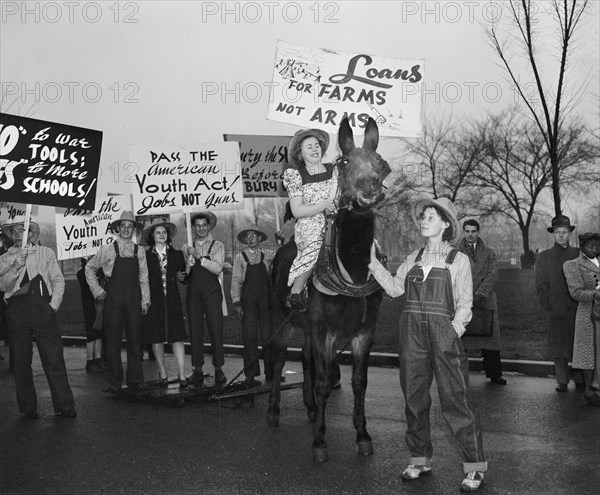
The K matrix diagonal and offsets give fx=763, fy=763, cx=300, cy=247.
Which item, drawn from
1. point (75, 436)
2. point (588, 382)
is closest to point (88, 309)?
point (75, 436)

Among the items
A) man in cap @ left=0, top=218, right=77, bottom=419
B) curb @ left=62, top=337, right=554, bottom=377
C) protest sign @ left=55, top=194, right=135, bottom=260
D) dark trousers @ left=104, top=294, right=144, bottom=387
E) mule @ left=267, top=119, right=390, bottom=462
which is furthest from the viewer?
protest sign @ left=55, top=194, right=135, bottom=260

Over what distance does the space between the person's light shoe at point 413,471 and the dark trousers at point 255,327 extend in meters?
4.64

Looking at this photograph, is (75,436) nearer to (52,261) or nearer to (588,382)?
(52,261)

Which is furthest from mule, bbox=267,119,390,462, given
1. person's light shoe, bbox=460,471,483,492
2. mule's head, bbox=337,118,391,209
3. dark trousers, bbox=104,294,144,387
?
dark trousers, bbox=104,294,144,387

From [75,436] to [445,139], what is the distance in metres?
30.8

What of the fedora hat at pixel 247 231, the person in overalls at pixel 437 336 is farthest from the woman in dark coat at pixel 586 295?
the fedora hat at pixel 247 231

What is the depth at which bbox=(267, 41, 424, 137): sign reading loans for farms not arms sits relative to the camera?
8719mm

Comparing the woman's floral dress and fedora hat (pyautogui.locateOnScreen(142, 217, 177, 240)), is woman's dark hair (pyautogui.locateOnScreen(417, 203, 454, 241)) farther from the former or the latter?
fedora hat (pyautogui.locateOnScreen(142, 217, 177, 240))

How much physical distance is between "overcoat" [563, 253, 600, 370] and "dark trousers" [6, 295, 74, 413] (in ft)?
19.0

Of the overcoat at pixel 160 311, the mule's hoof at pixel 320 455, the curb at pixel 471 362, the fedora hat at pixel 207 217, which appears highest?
the fedora hat at pixel 207 217

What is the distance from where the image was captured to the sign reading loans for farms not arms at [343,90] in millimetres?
8719

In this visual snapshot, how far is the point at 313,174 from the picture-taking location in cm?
671

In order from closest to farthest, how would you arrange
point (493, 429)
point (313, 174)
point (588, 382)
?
point (313, 174) → point (493, 429) → point (588, 382)

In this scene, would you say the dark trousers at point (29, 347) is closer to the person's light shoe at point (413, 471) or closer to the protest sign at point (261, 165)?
the person's light shoe at point (413, 471)
